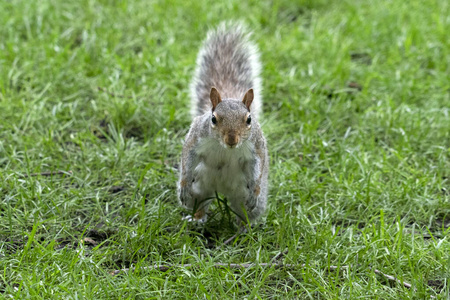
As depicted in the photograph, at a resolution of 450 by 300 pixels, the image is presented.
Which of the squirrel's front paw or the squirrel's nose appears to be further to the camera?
the squirrel's front paw

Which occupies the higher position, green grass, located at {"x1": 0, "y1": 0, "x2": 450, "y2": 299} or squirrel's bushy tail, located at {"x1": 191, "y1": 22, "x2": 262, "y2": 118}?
squirrel's bushy tail, located at {"x1": 191, "y1": 22, "x2": 262, "y2": 118}

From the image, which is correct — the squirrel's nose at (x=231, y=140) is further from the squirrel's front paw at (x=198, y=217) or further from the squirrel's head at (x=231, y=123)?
the squirrel's front paw at (x=198, y=217)

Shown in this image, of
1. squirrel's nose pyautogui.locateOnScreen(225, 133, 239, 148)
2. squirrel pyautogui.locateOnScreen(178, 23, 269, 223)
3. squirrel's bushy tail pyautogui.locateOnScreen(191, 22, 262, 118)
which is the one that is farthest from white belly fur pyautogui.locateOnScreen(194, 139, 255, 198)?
squirrel's bushy tail pyautogui.locateOnScreen(191, 22, 262, 118)

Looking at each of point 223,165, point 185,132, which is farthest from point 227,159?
point 185,132

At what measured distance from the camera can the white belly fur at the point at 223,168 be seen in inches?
89.7

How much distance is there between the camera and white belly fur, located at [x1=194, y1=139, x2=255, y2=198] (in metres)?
2.28

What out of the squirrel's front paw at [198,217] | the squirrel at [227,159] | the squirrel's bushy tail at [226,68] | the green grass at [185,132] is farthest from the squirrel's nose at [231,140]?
the squirrel's bushy tail at [226,68]

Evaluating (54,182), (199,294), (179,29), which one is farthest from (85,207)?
(179,29)

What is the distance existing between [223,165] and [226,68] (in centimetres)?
74

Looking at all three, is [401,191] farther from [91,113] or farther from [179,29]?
[179,29]

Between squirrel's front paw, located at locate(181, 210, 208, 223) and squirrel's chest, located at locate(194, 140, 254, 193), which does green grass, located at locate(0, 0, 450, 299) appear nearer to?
squirrel's front paw, located at locate(181, 210, 208, 223)

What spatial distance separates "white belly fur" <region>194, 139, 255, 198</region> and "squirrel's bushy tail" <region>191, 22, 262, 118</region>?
0.46 metres

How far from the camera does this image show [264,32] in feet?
13.8

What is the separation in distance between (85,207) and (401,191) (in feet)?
4.41
